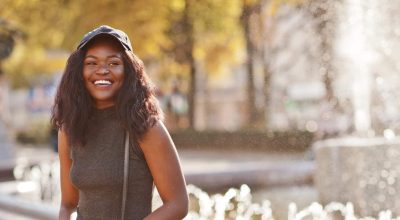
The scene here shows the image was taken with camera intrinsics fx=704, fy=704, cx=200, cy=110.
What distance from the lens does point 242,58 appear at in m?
29.4

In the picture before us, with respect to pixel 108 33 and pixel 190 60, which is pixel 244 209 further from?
pixel 190 60

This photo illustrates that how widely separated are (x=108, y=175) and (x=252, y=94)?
962 inches

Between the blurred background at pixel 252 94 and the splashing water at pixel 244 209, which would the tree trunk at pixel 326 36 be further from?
the splashing water at pixel 244 209

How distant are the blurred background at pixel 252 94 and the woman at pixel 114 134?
4.76 metres

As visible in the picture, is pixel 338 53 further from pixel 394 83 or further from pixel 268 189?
pixel 268 189

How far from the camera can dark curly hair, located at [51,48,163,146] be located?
222cm

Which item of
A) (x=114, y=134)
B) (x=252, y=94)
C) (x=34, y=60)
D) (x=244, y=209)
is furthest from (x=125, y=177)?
(x=34, y=60)

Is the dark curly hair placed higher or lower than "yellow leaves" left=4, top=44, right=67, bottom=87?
lower

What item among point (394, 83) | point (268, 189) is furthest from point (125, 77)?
point (394, 83)

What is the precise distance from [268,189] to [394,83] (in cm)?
1090

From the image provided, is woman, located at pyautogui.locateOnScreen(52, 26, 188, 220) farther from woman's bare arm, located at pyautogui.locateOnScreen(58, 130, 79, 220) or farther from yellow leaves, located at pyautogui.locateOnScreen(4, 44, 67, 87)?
yellow leaves, located at pyautogui.locateOnScreen(4, 44, 67, 87)

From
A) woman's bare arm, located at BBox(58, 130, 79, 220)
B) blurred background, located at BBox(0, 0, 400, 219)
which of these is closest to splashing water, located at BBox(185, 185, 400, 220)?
blurred background, located at BBox(0, 0, 400, 219)

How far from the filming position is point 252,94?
26562mm

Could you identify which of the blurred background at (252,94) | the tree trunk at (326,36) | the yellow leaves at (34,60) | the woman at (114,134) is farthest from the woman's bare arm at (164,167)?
the yellow leaves at (34,60)
